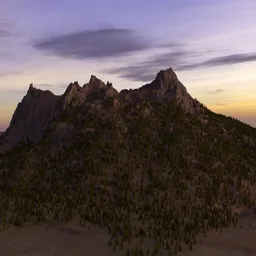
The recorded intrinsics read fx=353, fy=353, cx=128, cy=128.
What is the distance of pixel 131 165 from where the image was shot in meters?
47.8

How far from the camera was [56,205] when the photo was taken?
39625 millimetres

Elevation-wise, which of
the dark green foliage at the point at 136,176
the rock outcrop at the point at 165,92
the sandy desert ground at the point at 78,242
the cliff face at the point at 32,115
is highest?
the rock outcrop at the point at 165,92

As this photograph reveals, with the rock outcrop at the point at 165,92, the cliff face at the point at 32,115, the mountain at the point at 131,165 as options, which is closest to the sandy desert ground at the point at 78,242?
the mountain at the point at 131,165

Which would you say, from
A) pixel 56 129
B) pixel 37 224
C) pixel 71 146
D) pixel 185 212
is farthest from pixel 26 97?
pixel 185 212

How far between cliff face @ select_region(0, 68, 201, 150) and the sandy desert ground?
2435 cm

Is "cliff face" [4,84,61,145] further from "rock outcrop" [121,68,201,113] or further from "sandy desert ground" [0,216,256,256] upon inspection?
"sandy desert ground" [0,216,256,256]

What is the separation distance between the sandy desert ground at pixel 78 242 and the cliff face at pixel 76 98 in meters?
24.4

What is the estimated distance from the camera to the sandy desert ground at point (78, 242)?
100 feet

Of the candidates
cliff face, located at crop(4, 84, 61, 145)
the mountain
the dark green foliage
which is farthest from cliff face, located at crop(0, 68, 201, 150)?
the dark green foliage

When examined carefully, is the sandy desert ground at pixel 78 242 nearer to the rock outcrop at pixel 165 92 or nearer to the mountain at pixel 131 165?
the mountain at pixel 131 165

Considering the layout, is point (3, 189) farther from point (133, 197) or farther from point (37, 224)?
point (133, 197)

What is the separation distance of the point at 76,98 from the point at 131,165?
60.3ft

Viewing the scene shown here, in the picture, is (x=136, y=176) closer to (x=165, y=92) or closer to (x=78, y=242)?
(x=78, y=242)

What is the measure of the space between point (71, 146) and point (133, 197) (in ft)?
41.9
